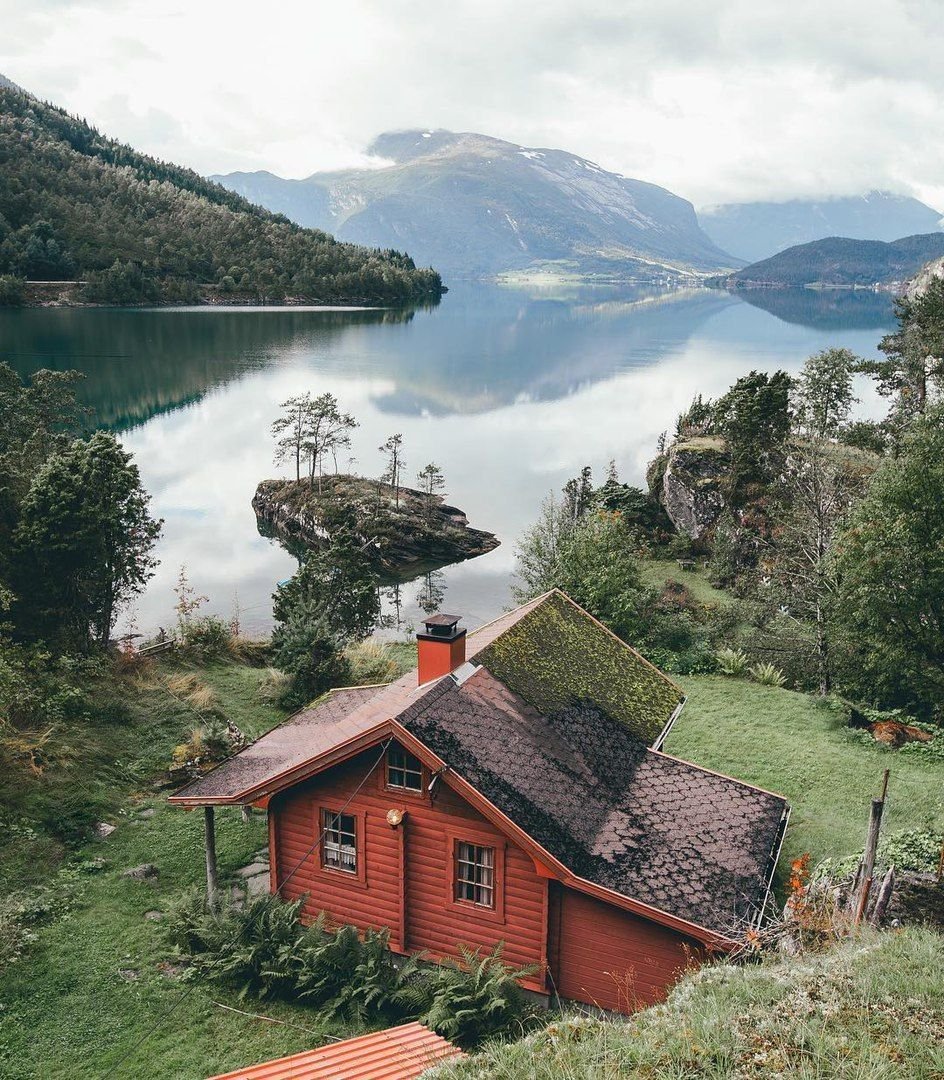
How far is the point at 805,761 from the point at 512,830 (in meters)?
13.5

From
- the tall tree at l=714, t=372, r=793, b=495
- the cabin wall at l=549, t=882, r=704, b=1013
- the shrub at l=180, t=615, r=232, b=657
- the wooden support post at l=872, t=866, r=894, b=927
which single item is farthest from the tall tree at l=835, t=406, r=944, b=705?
the shrub at l=180, t=615, r=232, b=657

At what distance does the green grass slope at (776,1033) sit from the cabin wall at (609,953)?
4553mm

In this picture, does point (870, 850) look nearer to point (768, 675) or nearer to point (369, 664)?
point (768, 675)

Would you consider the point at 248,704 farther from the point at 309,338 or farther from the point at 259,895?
the point at 309,338

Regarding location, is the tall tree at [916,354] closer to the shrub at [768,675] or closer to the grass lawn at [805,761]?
the shrub at [768,675]

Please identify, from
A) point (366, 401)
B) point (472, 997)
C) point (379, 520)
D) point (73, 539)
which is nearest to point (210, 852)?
point (472, 997)

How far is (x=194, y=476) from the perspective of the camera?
76.0 metres

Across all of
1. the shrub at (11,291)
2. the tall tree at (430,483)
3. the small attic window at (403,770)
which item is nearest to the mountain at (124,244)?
the shrub at (11,291)

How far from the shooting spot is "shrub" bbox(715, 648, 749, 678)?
34.3m

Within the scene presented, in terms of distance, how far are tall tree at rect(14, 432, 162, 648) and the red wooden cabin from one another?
12.3m

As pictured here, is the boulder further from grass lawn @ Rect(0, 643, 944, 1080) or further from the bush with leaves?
the bush with leaves

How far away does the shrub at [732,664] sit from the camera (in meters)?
34.3

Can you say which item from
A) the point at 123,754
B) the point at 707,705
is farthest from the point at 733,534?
the point at 123,754

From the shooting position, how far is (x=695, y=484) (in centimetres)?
5262
